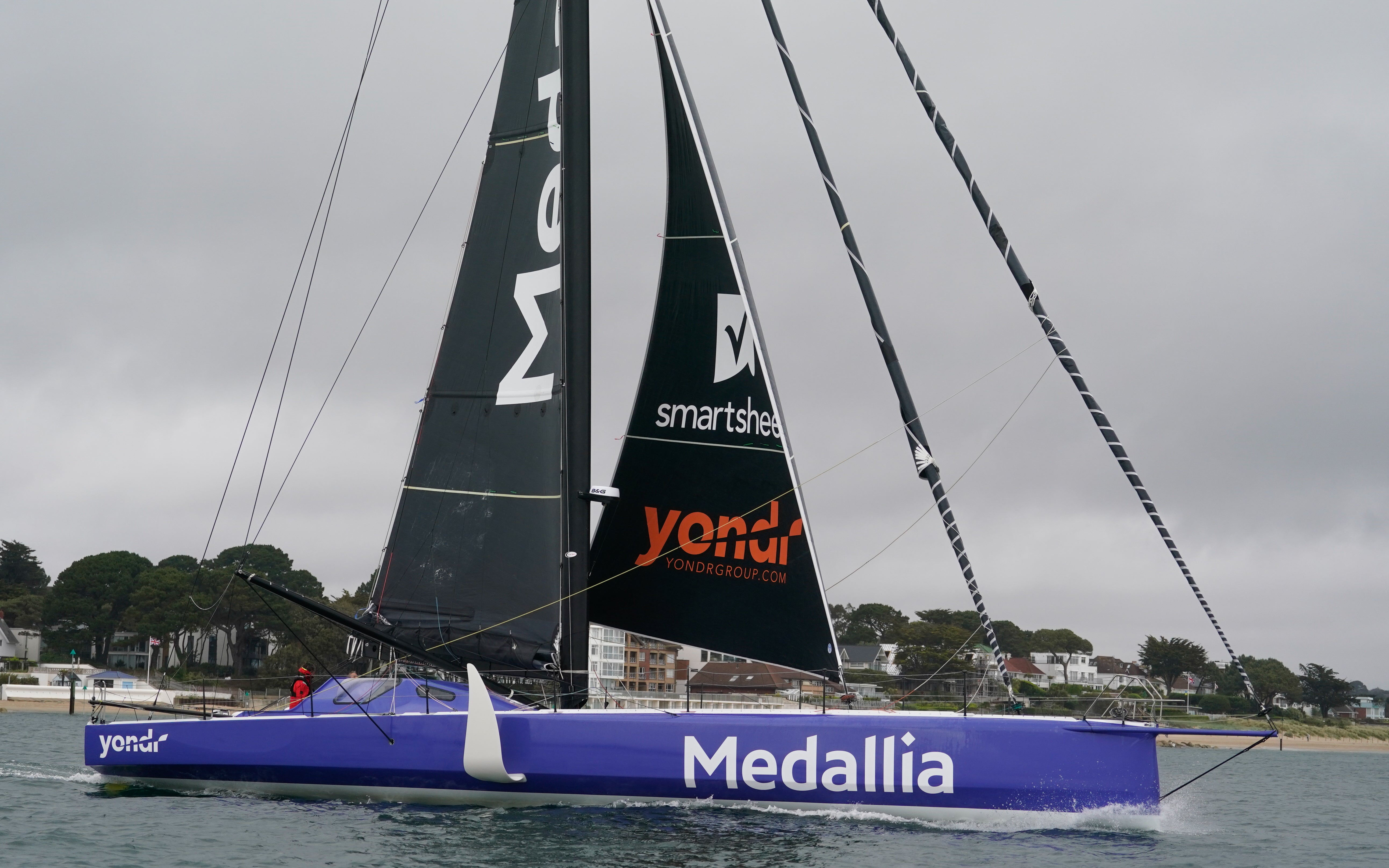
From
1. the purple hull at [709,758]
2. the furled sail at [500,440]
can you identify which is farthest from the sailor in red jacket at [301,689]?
the furled sail at [500,440]

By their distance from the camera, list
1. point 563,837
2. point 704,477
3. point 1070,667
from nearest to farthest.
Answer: point 563,837 < point 704,477 < point 1070,667

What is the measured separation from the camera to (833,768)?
40.0ft

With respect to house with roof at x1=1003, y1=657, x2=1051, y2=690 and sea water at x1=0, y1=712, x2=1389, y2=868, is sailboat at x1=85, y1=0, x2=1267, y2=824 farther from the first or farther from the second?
house with roof at x1=1003, y1=657, x2=1051, y2=690

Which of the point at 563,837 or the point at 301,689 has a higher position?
the point at 301,689

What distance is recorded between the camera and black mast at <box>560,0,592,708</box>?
13984mm

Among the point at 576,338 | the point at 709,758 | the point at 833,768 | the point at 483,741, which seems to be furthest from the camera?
the point at 576,338

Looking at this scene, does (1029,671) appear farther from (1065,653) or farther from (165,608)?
(165,608)

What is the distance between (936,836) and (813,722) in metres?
1.65

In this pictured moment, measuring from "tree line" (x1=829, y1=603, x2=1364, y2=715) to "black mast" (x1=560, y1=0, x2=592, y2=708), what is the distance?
42739 millimetres

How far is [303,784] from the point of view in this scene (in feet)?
44.1

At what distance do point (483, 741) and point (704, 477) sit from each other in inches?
158

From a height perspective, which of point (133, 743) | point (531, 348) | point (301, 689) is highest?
point (531, 348)

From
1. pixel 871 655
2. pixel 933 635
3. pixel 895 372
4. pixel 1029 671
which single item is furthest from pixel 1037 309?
pixel 1029 671

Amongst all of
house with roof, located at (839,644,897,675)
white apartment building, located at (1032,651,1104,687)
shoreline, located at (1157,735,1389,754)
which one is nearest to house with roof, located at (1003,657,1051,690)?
white apartment building, located at (1032,651,1104,687)
